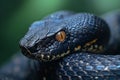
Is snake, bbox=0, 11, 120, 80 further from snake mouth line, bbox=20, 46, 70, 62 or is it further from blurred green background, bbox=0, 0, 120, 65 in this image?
blurred green background, bbox=0, 0, 120, 65

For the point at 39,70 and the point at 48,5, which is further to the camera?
the point at 48,5

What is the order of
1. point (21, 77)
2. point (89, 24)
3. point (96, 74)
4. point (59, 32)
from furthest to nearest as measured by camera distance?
point (21, 77) < point (89, 24) < point (59, 32) < point (96, 74)

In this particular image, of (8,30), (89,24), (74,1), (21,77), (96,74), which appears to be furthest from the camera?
(74,1)

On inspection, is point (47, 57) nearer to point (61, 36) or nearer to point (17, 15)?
point (61, 36)

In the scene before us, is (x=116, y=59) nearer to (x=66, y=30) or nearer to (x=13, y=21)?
(x=66, y=30)

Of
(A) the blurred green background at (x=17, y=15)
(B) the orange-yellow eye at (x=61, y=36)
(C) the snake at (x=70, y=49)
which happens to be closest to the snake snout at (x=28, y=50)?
(C) the snake at (x=70, y=49)

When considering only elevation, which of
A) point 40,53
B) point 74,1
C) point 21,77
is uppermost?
point 74,1

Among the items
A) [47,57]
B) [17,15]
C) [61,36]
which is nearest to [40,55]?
[47,57]

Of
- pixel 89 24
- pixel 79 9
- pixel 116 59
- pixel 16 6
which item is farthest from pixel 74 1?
pixel 116 59
